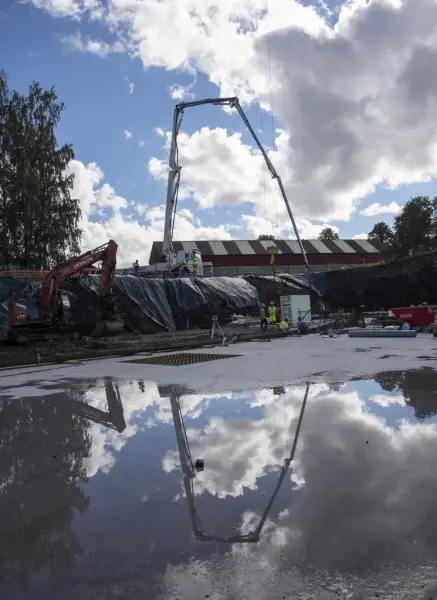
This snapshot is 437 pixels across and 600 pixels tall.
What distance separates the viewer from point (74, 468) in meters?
4.34

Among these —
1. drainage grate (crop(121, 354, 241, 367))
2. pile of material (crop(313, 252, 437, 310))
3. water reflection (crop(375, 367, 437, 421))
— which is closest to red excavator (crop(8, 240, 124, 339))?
drainage grate (crop(121, 354, 241, 367))

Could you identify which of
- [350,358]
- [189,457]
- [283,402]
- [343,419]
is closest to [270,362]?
[350,358]

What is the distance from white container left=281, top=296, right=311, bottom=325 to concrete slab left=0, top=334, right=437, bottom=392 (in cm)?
965

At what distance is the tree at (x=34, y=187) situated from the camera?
3145 centimetres

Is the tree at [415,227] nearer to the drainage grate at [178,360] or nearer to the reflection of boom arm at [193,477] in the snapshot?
the drainage grate at [178,360]

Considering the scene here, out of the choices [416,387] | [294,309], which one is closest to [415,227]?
[294,309]

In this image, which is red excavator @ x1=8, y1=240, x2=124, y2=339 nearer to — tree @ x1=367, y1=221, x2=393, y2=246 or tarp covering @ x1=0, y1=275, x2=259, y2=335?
tarp covering @ x1=0, y1=275, x2=259, y2=335

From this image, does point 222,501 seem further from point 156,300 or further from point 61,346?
point 156,300

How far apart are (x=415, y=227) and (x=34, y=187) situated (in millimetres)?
47214

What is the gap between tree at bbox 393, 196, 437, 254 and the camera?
6028 centimetres

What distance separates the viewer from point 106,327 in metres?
18.9

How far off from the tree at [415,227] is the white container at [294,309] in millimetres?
38960

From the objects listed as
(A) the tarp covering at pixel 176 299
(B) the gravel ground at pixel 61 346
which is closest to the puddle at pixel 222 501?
(B) the gravel ground at pixel 61 346

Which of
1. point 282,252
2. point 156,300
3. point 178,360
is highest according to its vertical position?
point 282,252
